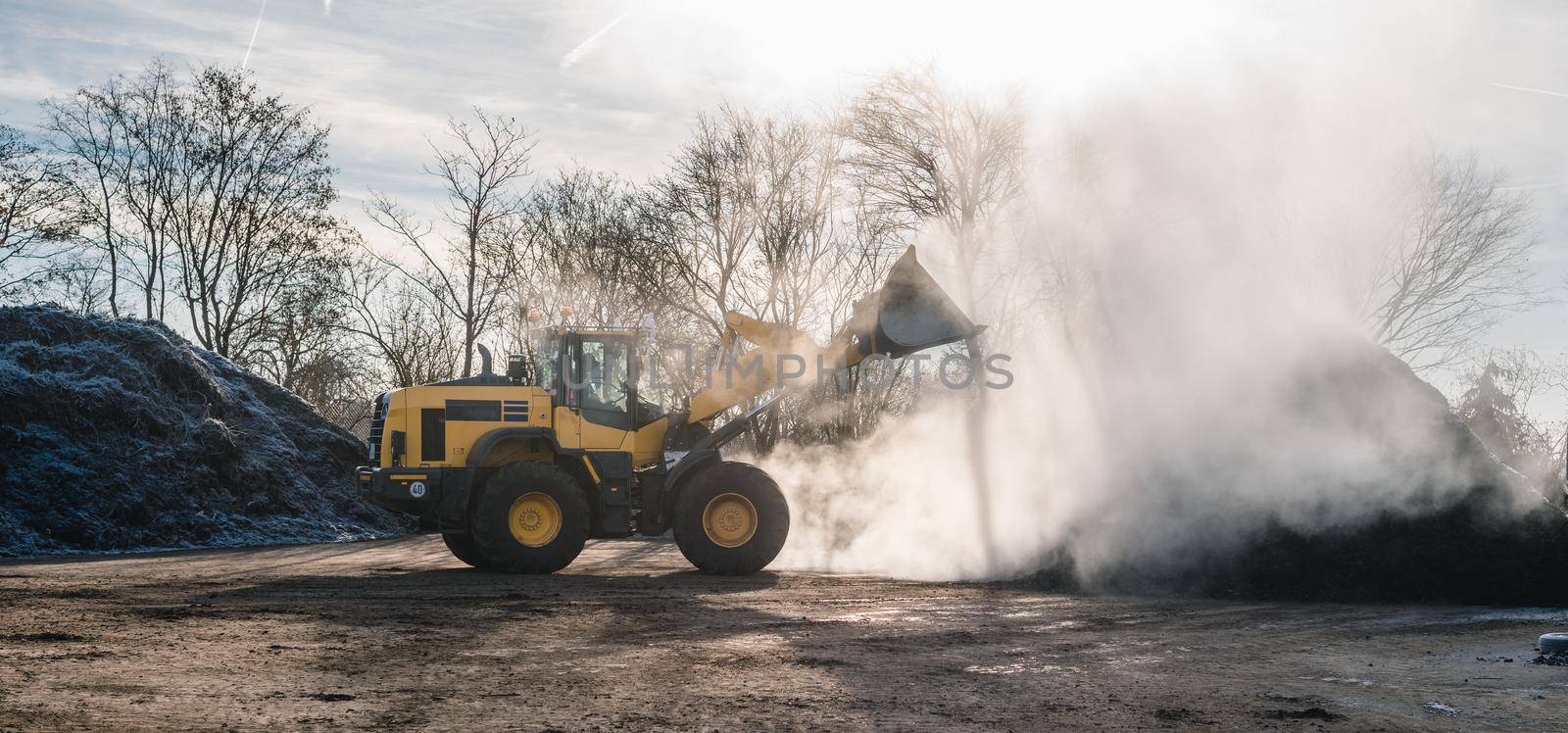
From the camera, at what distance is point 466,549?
16.1m

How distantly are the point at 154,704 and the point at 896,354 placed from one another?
400 inches

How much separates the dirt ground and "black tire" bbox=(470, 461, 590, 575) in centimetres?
84

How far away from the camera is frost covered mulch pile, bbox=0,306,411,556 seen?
65.1 ft

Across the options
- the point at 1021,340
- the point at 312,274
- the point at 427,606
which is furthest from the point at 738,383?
the point at 312,274

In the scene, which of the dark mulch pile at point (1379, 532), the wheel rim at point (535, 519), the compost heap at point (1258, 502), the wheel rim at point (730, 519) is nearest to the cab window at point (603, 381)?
the wheel rim at point (535, 519)

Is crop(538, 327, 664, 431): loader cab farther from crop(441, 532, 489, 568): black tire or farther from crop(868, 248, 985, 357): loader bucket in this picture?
crop(868, 248, 985, 357): loader bucket

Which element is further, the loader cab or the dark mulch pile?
the loader cab

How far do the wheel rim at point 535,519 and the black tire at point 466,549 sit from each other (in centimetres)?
125

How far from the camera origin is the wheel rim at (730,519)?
48.9ft

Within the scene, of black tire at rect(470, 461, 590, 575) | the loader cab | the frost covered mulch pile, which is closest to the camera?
black tire at rect(470, 461, 590, 575)

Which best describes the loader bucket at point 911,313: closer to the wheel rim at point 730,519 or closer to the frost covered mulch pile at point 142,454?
the wheel rim at point 730,519

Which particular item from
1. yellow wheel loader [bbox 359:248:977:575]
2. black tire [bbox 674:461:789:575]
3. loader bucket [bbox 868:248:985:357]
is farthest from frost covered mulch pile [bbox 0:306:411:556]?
loader bucket [bbox 868:248:985:357]

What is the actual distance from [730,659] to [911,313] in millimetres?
7021

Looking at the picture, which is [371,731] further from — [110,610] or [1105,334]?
[1105,334]
